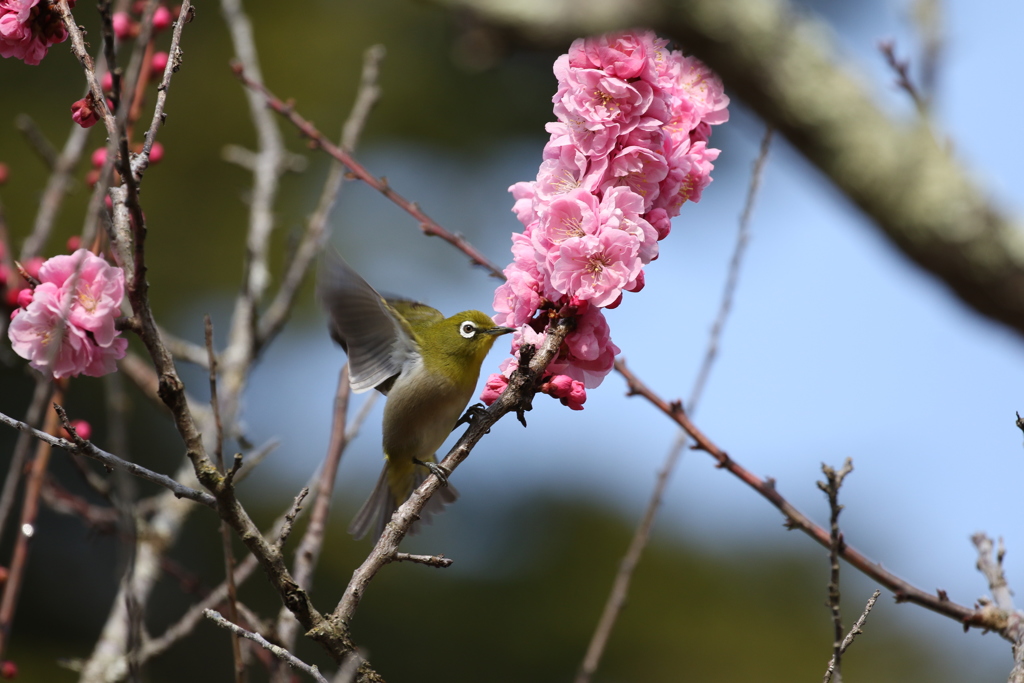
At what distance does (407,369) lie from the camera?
109 inches

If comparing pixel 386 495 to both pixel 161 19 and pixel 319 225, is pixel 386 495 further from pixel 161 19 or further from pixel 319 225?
pixel 161 19

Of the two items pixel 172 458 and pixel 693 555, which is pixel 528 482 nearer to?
pixel 693 555

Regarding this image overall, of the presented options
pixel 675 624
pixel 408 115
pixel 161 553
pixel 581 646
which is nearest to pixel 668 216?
pixel 161 553

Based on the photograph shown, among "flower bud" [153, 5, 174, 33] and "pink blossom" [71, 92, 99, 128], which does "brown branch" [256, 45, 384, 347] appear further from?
"pink blossom" [71, 92, 99, 128]

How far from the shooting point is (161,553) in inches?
120

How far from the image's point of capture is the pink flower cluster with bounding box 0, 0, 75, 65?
1.78m

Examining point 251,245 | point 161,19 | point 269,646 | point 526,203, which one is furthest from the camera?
point 251,245

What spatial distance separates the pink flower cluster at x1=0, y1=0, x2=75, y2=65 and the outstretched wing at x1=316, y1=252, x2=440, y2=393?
820mm

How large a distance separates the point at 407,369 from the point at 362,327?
24 cm

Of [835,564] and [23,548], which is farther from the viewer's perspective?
[23,548]

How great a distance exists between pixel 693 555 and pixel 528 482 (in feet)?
6.99

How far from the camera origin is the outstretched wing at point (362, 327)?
2.42 meters

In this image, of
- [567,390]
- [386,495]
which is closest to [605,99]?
[567,390]

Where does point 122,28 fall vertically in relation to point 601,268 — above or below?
above
